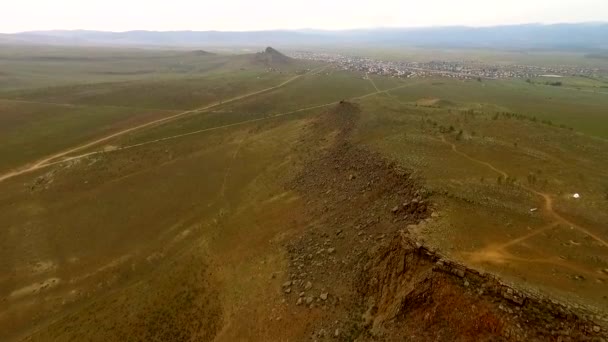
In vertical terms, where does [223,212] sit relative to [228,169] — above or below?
below

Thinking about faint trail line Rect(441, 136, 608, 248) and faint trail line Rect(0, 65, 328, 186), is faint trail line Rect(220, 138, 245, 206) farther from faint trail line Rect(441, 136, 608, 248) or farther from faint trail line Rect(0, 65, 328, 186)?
faint trail line Rect(441, 136, 608, 248)

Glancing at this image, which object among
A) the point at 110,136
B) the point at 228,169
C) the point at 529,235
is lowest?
the point at 110,136

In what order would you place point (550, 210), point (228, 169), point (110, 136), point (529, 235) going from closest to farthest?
point (529, 235), point (550, 210), point (228, 169), point (110, 136)

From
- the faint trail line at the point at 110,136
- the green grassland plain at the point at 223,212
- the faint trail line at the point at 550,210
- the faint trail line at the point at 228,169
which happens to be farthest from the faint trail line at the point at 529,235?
the faint trail line at the point at 110,136

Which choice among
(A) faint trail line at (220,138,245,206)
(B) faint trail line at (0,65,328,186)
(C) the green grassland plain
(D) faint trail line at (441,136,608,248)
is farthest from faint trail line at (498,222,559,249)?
(B) faint trail line at (0,65,328,186)

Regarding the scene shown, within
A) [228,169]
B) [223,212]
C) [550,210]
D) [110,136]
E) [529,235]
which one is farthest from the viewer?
[110,136]

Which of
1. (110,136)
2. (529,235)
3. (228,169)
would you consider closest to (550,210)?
(529,235)

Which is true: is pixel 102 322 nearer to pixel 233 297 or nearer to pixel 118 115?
pixel 233 297

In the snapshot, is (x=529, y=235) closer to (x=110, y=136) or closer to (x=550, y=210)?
(x=550, y=210)
